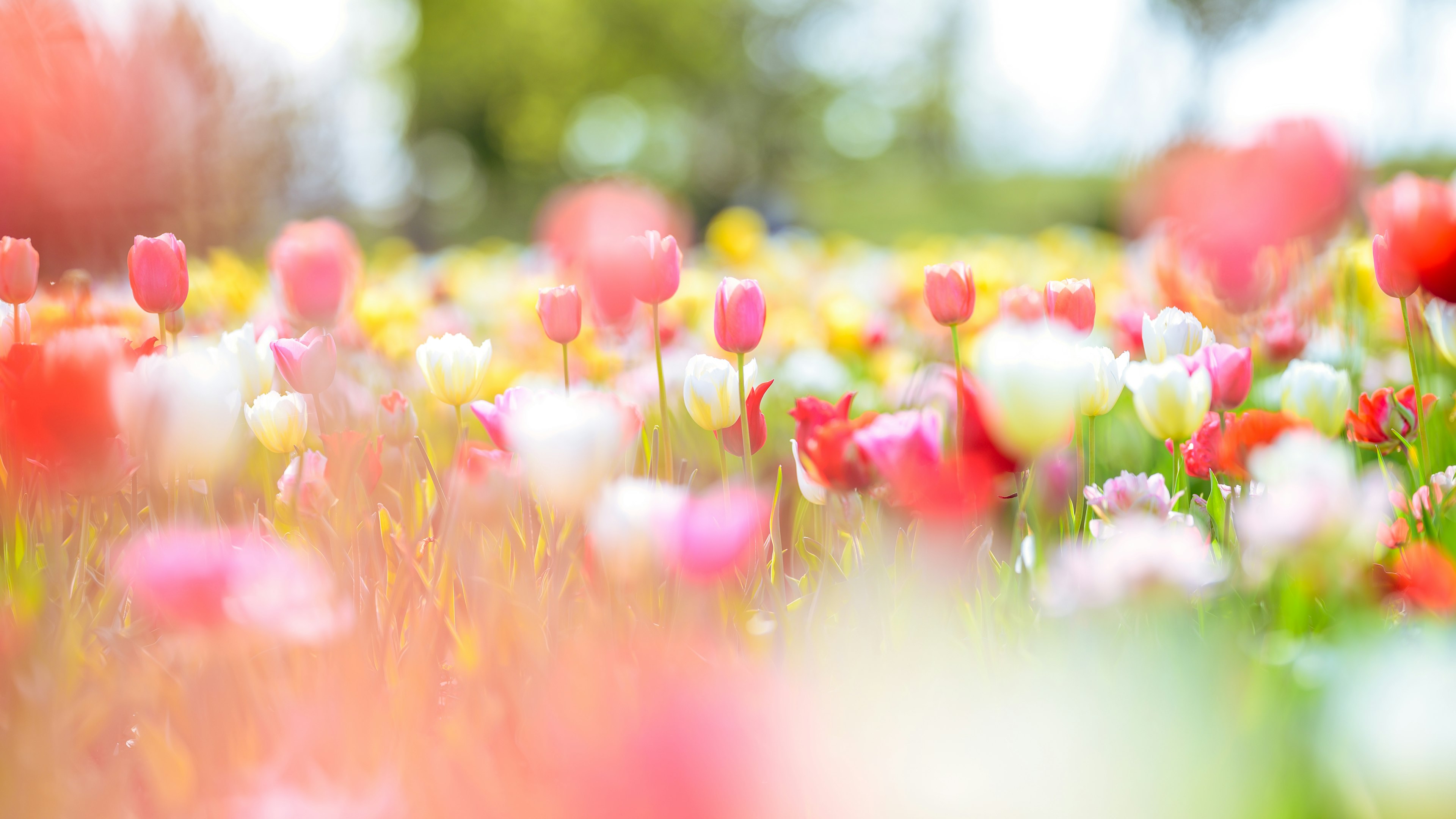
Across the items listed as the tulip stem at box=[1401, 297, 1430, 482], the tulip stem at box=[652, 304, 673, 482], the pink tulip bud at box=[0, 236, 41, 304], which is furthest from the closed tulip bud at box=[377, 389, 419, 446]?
the tulip stem at box=[1401, 297, 1430, 482]

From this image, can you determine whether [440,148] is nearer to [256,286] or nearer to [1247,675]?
[256,286]

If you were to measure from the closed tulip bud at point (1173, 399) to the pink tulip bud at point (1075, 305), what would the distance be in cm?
23

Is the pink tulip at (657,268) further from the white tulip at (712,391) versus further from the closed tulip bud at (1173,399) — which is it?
the closed tulip bud at (1173,399)

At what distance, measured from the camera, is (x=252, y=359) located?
1827 mm

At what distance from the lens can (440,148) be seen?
82.7ft

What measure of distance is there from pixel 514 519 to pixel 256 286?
3204 mm

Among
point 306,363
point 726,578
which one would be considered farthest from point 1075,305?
point 306,363

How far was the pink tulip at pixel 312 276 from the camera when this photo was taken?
6.25ft

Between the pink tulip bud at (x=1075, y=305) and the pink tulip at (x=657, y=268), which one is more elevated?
the pink tulip at (x=657, y=268)

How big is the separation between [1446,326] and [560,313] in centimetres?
147

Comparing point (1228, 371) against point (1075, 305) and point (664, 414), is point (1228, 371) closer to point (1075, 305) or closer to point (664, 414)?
point (1075, 305)

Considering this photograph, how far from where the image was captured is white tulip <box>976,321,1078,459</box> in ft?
3.43

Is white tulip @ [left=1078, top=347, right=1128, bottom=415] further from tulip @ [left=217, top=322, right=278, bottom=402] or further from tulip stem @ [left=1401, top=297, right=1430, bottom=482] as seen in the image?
tulip @ [left=217, top=322, right=278, bottom=402]

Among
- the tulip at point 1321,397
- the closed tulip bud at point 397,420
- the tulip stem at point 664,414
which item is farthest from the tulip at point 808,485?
the closed tulip bud at point 397,420
